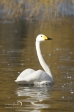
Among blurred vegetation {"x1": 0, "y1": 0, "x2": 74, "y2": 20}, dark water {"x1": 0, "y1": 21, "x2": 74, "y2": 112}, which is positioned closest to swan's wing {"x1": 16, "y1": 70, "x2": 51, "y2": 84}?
dark water {"x1": 0, "y1": 21, "x2": 74, "y2": 112}

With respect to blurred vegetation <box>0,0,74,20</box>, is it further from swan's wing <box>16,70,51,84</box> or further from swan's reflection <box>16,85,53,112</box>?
swan's wing <box>16,70,51,84</box>

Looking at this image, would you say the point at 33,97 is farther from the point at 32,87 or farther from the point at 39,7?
the point at 39,7

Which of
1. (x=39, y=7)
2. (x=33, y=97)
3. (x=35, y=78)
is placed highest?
(x=39, y=7)

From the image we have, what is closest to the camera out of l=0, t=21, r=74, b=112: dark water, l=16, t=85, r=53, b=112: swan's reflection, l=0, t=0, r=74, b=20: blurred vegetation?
l=16, t=85, r=53, b=112: swan's reflection

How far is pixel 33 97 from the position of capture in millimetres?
13344

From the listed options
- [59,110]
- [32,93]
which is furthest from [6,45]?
[59,110]

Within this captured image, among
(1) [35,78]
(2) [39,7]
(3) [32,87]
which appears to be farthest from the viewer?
(1) [35,78]

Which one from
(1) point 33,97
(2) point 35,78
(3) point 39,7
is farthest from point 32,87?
(3) point 39,7

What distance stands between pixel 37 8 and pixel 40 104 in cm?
187

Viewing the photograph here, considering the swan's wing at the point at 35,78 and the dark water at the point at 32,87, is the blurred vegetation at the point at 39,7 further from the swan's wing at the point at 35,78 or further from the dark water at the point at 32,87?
the swan's wing at the point at 35,78

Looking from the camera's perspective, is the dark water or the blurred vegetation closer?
the dark water

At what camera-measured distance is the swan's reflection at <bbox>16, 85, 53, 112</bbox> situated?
1217 cm

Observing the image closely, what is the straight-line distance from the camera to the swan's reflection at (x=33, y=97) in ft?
39.9

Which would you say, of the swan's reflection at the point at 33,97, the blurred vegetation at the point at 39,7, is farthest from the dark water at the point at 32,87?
the blurred vegetation at the point at 39,7
